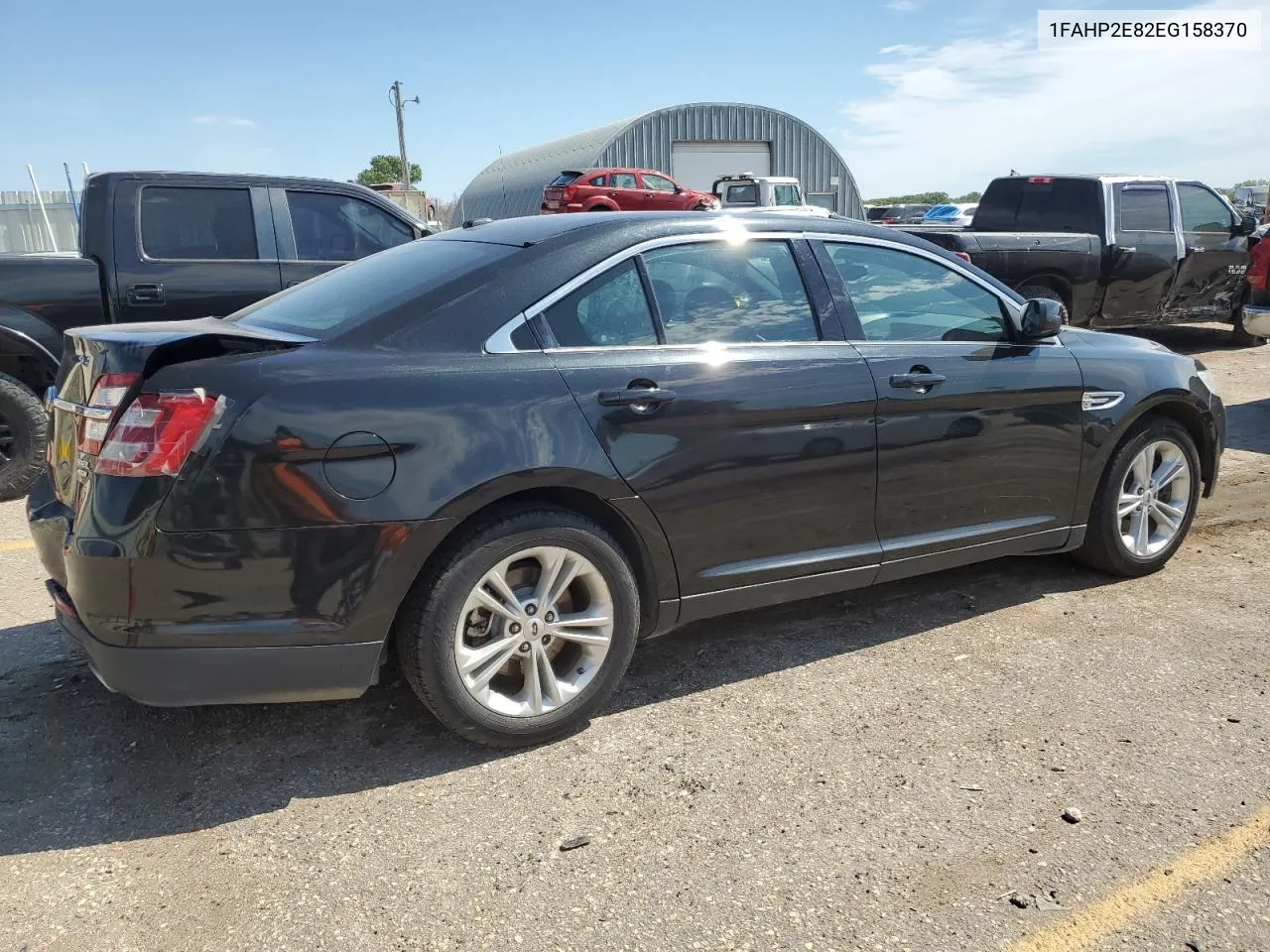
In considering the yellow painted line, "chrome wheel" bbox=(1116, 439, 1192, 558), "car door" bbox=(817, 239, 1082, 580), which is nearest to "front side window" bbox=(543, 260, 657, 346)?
"car door" bbox=(817, 239, 1082, 580)

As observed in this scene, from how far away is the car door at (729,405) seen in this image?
125 inches

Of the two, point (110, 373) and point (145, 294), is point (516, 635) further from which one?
point (145, 294)

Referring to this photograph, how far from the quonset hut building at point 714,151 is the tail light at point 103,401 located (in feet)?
113

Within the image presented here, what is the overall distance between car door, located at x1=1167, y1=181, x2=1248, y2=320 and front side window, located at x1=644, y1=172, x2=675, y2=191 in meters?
15.7

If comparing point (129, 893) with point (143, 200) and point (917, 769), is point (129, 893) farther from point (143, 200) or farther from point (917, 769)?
point (143, 200)

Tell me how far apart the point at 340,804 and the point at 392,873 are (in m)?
0.39

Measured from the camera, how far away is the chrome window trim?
9.99 ft

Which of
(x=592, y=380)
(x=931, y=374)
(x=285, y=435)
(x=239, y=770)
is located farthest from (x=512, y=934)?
(x=931, y=374)

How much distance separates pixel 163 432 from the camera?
8.73 ft

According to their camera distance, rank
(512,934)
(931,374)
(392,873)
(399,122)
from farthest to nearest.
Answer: (399,122) < (931,374) < (392,873) < (512,934)

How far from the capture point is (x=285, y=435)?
2.69 meters

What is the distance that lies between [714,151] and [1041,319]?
118ft

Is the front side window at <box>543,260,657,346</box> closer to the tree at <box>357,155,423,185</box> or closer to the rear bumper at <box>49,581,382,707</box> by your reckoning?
the rear bumper at <box>49,581,382,707</box>

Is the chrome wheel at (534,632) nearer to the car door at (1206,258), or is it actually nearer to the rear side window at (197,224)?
the rear side window at (197,224)
